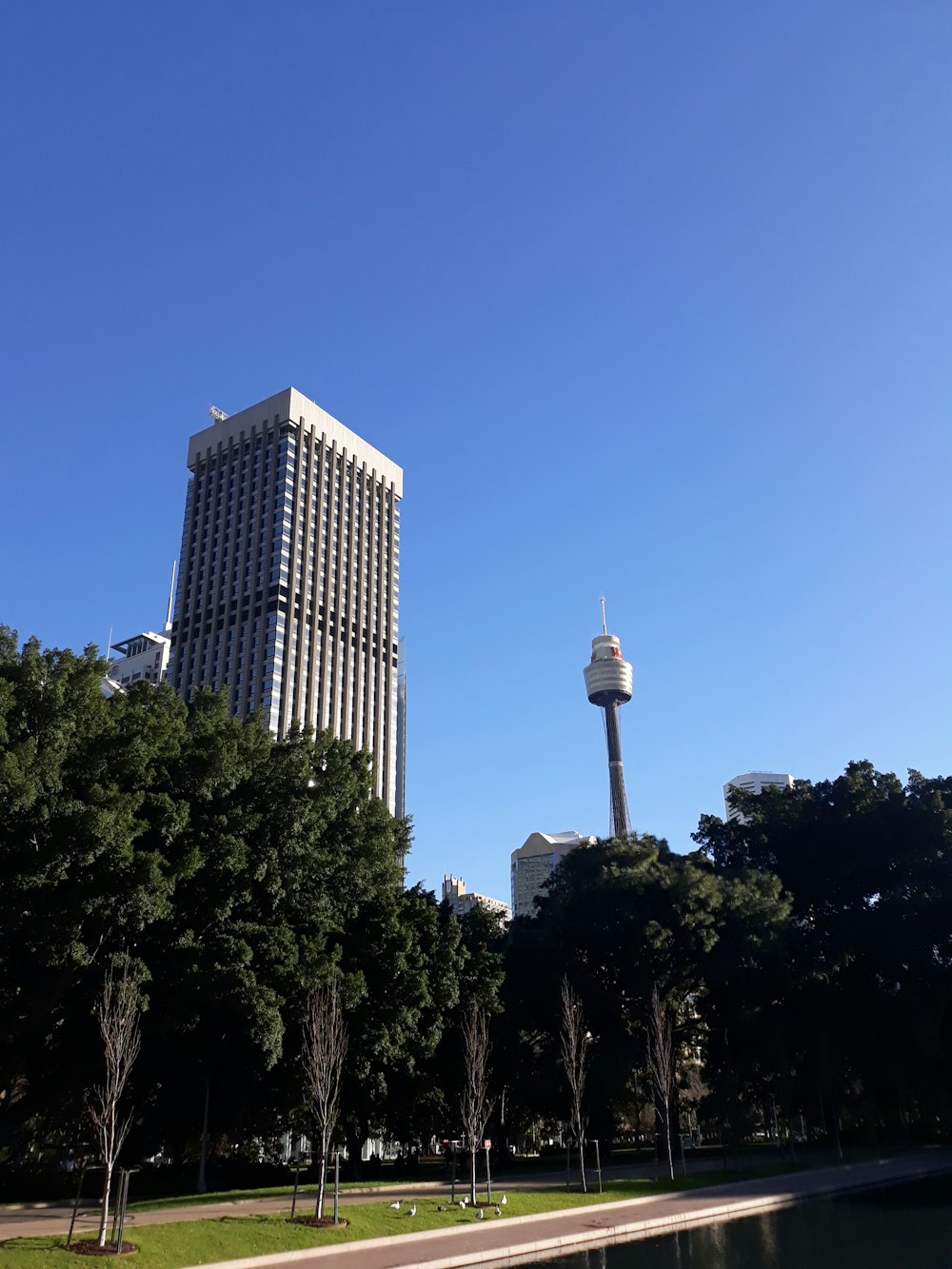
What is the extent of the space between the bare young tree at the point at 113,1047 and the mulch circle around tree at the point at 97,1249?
21cm

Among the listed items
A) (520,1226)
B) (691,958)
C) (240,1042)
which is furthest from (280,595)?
(520,1226)

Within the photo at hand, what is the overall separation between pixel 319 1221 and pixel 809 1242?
13.8 meters

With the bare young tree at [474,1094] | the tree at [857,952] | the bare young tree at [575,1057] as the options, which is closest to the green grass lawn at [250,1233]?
the bare young tree at [474,1094]

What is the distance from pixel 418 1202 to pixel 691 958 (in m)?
25.8

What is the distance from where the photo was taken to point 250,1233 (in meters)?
27.2

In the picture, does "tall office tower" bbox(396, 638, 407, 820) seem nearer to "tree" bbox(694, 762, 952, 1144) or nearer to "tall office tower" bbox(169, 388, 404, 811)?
"tall office tower" bbox(169, 388, 404, 811)

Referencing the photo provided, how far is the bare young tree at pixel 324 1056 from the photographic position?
104 ft

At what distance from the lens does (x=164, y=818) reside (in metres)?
35.7

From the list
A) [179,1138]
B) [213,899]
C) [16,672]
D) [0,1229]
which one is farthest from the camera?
[179,1138]

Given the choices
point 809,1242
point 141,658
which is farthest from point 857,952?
point 141,658

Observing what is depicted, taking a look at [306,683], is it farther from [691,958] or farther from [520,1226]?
[520,1226]

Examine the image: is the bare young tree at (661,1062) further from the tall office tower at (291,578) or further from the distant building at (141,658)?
the distant building at (141,658)

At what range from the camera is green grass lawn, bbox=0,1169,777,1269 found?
23.5 metres

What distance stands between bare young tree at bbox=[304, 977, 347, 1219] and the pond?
824cm
